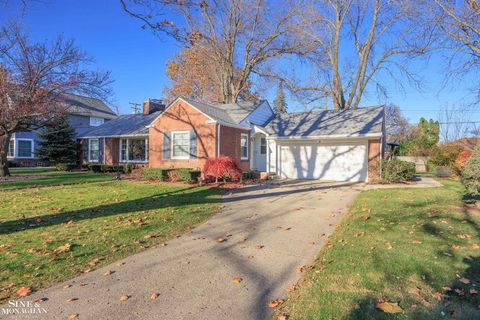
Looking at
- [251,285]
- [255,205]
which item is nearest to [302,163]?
[255,205]

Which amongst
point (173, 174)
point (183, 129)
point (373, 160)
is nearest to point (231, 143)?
point (183, 129)

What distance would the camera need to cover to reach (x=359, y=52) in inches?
1102

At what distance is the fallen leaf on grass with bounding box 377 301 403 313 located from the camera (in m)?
3.38

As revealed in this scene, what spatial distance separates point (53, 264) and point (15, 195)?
862cm

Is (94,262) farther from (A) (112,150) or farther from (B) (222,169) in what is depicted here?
(A) (112,150)

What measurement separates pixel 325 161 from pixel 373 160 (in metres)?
2.69

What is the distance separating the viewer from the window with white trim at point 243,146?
2055 cm

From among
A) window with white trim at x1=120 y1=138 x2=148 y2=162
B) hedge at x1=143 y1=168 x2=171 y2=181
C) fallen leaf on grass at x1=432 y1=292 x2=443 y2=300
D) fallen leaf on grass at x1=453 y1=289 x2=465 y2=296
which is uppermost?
window with white trim at x1=120 y1=138 x2=148 y2=162

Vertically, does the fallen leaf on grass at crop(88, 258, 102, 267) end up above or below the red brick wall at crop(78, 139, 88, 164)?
below

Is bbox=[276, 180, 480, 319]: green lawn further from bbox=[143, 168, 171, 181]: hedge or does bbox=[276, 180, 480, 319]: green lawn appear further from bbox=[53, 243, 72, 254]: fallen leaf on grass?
bbox=[143, 168, 171, 181]: hedge

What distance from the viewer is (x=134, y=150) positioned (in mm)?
25625

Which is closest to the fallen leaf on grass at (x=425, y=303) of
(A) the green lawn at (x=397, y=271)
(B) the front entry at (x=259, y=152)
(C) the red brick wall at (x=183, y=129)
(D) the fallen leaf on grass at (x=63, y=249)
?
(A) the green lawn at (x=397, y=271)

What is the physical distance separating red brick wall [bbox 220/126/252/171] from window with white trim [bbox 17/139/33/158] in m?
24.8

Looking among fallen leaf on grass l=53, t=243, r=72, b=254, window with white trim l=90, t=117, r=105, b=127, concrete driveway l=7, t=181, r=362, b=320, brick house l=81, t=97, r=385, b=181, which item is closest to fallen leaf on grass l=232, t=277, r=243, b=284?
concrete driveway l=7, t=181, r=362, b=320
